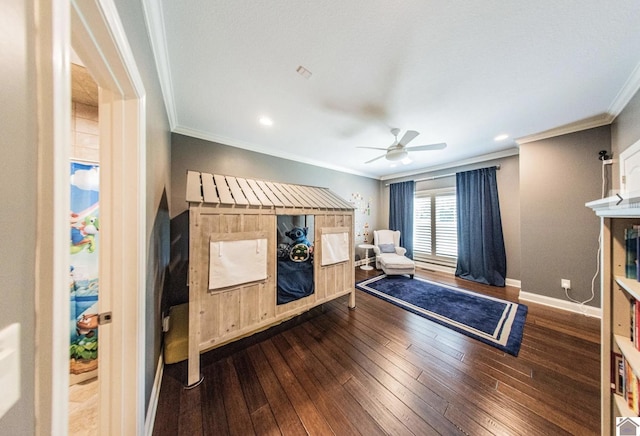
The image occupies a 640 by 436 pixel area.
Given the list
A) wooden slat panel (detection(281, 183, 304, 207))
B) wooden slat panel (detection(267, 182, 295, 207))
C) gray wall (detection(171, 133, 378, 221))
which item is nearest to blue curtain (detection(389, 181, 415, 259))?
gray wall (detection(171, 133, 378, 221))

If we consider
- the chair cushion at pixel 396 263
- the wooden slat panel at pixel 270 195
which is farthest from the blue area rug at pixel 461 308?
the wooden slat panel at pixel 270 195

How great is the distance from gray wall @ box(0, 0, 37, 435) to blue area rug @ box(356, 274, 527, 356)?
10.0ft

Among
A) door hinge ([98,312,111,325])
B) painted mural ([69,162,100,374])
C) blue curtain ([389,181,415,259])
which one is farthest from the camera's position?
blue curtain ([389,181,415,259])

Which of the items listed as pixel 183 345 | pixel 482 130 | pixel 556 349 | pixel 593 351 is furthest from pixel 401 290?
pixel 183 345

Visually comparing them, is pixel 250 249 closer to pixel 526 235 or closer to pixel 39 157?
pixel 39 157

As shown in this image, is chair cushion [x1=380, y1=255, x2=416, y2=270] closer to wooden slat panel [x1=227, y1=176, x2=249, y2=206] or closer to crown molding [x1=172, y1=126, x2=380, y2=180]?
crown molding [x1=172, y1=126, x2=380, y2=180]

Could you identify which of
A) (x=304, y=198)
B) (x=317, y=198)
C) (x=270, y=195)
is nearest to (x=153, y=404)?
(x=270, y=195)

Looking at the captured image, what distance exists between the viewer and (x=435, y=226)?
4.69 meters

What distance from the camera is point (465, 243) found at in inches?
162

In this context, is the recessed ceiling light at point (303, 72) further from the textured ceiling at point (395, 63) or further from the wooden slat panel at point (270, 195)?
the wooden slat panel at point (270, 195)

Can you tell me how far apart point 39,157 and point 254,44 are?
1.61 metres

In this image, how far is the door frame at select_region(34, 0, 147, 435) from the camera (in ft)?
1.37

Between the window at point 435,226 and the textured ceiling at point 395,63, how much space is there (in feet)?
6.24

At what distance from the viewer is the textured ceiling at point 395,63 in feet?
4.21
